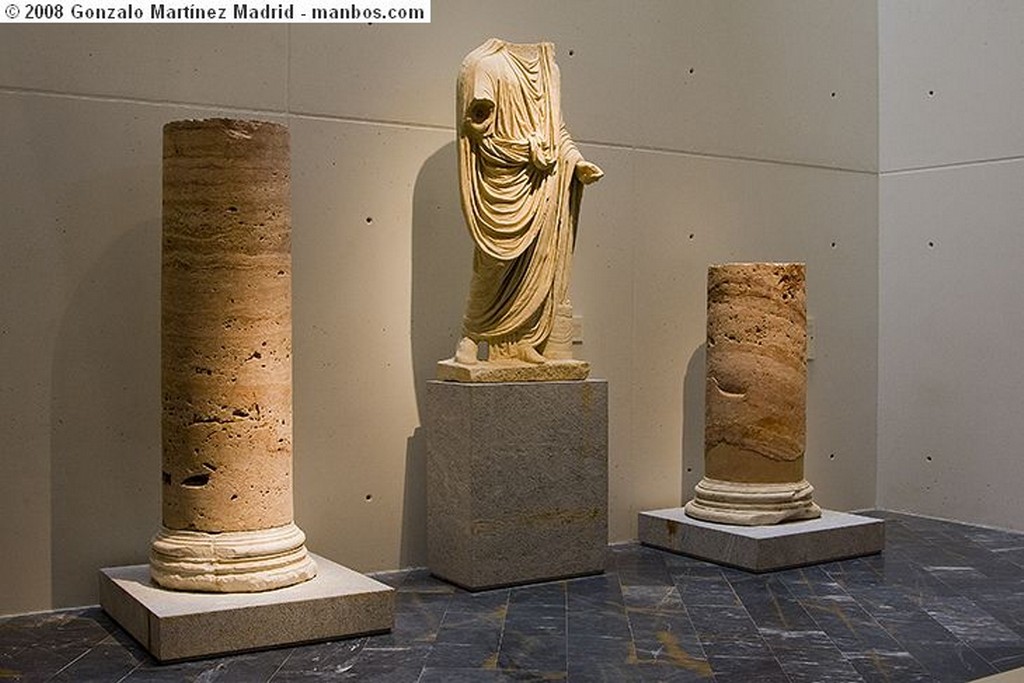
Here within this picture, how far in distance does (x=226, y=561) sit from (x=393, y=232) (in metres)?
2.04

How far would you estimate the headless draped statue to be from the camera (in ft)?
19.2

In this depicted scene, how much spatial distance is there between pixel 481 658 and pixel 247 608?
35.8 inches

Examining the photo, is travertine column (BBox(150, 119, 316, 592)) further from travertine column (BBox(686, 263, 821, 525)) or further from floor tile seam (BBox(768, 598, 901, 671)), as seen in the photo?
travertine column (BBox(686, 263, 821, 525))

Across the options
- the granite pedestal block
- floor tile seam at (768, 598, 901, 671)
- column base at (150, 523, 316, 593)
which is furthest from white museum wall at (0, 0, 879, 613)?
floor tile seam at (768, 598, 901, 671)

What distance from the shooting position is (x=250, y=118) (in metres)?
5.93

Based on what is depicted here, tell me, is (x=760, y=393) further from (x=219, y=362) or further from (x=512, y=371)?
(x=219, y=362)

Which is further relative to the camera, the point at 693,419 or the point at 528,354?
the point at 693,419

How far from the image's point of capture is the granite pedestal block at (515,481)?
5.80 metres

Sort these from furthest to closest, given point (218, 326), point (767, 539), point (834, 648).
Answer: point (767, 539), point (218, 326), point (834, 648)

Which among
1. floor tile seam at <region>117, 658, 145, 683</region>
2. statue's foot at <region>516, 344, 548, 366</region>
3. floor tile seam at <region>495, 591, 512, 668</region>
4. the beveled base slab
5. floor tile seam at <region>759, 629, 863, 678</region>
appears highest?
statue's foot at <region>516, 344, 548, 366</region>

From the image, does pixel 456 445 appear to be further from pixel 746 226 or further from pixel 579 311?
pixel 746 226

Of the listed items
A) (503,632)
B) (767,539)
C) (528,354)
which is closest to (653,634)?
(503,632)

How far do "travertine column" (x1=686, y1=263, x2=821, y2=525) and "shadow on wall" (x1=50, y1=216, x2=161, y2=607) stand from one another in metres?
2.93

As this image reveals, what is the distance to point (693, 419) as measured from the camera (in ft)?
24.5
